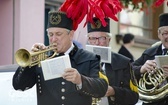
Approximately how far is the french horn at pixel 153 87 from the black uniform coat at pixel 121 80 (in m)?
0.34

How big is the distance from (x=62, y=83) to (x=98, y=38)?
4.06ft

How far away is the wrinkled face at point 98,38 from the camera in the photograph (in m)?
7.13

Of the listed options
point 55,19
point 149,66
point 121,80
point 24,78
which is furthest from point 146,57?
point 24,78

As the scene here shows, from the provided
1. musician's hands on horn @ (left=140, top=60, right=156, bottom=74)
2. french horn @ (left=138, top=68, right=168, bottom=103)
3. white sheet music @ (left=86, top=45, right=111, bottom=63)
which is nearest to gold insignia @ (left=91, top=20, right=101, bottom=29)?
white sheet music @ (left=86, top=45, right=111, bottom=63)

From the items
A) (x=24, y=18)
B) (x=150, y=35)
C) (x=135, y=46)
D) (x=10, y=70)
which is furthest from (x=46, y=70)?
(x=150, y=35)

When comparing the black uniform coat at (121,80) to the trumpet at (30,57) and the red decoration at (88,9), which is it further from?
the trumpet at (30,57)

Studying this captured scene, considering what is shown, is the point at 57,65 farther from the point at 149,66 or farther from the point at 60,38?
the point at 149,66

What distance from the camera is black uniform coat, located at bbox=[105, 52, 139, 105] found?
703 cm

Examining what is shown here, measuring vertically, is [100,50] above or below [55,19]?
below

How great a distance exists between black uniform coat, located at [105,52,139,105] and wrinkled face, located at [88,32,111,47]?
200 millimetres

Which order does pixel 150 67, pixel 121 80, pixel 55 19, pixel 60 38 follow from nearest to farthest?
pixel 60 38
pixel 55 19
pixel 121 80
pixel 150 67

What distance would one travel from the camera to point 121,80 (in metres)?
7.13

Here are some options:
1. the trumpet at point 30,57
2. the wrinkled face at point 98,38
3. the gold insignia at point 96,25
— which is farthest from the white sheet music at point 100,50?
the trumpet at point 30,57

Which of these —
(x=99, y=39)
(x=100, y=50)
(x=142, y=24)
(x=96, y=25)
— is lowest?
(x=100, y=50)
